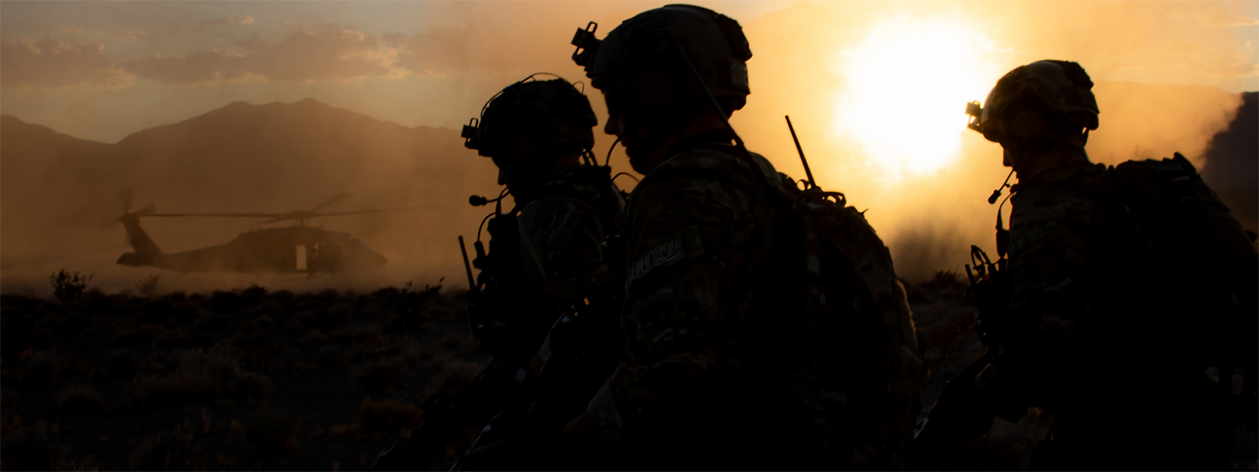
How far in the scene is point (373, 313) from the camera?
883 inches

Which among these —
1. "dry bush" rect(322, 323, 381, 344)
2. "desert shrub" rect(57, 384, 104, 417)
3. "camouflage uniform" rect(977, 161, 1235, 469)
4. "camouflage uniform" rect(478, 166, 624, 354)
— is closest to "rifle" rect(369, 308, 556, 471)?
"camouflage uniform" rect(478, 166, 624, 354)

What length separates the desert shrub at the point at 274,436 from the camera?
738cm

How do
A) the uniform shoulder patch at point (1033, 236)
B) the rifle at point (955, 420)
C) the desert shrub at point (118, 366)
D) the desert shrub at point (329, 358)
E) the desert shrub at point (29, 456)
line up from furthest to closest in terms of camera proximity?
the desert shrub at point (329, 358)
the desert shrub at point (118, 366)
the desert shrub at point (29, 456)
the rifle at point (955, 420)
the uniform shoulder patch at point (1033, 236)

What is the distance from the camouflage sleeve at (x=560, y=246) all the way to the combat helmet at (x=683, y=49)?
4.08 feet

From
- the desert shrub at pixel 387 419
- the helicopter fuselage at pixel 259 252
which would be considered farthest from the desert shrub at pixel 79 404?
the helicopter fuselage at pixel 259 252

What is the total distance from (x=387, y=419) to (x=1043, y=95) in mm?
7509

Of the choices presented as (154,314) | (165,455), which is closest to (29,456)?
(165,455)

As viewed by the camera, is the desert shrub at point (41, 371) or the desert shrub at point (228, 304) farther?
the desert shrub at point (228, 304)

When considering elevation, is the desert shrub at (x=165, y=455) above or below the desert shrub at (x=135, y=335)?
below

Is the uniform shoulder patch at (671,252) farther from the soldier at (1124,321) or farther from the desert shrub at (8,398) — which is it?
the desert shrub at (8,398)

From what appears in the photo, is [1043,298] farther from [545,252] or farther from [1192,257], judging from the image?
[545,252]

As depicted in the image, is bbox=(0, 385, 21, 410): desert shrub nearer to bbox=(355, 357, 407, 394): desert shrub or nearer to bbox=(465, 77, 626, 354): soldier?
bbox=(355, 357, 407, 394): desert shrub

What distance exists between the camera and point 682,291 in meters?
1.40

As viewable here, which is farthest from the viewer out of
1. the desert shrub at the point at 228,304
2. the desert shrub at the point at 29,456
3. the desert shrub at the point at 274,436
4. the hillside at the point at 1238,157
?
the hillside at the point at 1238,157
